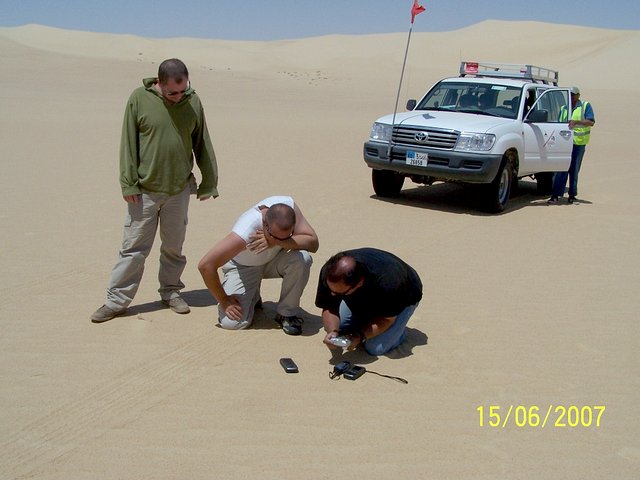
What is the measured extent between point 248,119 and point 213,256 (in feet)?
59.1

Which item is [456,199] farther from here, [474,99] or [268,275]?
[268,275]

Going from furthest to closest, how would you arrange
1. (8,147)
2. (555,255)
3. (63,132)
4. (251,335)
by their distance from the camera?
1. (63,132)
2. (8,147)
3. (555,255)
4. (251,335)

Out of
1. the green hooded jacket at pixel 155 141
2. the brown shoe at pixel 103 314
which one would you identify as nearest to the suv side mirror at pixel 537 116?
the green hooded jacket at pixel 155 141

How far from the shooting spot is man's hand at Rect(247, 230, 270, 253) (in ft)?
17.1

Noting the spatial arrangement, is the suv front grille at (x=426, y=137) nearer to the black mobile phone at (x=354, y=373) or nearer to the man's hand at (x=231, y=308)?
the man's hand at (x=231, y=308)

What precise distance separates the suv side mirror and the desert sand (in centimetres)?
130

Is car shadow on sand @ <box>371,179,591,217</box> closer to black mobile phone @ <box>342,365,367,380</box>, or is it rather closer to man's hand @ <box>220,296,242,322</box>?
man's hand @ <box>220,296,242,322</box>

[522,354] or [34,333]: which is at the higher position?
[522,354]

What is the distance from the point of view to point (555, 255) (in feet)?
26.9

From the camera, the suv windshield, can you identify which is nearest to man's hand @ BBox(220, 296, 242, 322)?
the camera

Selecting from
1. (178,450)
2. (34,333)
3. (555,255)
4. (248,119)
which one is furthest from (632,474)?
(248,119)

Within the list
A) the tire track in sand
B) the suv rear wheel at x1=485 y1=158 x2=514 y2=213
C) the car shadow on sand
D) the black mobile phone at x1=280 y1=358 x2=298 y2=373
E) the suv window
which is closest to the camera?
the tire track in sand

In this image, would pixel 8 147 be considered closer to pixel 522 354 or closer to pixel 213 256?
pixel 213 256

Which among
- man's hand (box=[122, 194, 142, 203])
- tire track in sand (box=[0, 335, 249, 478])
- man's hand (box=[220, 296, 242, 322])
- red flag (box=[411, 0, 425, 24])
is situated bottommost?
tire track in sand (box=[0, 335, 249, 478])
